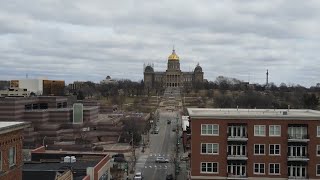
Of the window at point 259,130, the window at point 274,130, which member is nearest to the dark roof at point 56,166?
the window at point 259,130

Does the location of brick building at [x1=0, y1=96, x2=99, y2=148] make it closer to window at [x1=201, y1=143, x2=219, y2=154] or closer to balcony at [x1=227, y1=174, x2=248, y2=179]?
window at [x1=201, y1=143, x2=219, y2=154]

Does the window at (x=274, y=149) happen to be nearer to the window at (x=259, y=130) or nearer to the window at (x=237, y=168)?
the window at (x=259, y=130)

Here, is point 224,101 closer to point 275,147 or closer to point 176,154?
point 176,154

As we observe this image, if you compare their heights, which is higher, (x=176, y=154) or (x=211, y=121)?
(x=211, y=121)

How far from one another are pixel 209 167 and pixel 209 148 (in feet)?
5.00

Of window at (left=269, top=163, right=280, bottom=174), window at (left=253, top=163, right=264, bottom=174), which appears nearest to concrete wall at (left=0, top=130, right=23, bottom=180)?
window at (left=253, top=163, right=264, bottom=174)

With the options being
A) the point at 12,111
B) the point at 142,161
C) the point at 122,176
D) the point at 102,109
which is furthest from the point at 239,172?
the point at 102,109

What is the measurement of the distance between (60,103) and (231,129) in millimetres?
63327

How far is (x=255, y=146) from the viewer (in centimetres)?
3878

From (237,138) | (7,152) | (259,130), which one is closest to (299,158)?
(259,130)

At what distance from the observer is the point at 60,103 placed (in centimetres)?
9700

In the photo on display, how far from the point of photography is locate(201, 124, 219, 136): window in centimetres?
3909

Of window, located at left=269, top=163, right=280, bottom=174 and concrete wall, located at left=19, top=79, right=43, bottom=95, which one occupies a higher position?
concrete wall, located at left=19, top=79, right=43, bottom=95

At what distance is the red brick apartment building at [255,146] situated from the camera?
3856cm
